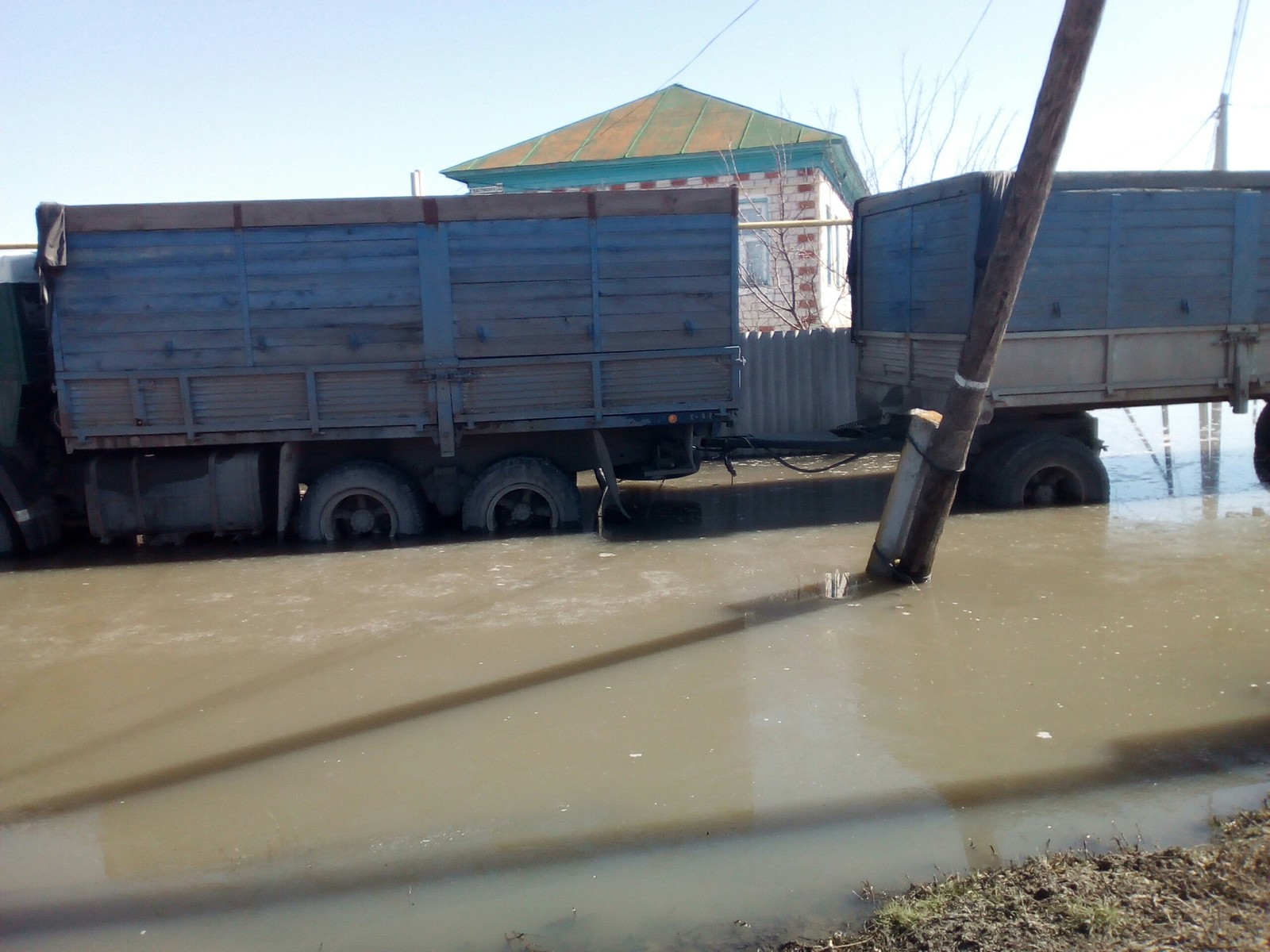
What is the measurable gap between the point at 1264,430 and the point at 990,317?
243 inches

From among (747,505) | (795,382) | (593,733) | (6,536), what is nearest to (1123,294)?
(747,505)

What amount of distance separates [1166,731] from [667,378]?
211 inches

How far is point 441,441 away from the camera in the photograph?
899 centimetres

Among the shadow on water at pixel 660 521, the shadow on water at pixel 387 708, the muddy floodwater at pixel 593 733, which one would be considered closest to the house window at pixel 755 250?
the shadow on water at pixel 660 521

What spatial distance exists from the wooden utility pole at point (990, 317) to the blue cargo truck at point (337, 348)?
96.7 inches

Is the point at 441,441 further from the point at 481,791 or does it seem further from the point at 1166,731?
the point at 1166,731

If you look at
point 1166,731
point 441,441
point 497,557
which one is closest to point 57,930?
point 1166,731

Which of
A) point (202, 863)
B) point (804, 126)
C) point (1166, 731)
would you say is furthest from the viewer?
point (804, 126)

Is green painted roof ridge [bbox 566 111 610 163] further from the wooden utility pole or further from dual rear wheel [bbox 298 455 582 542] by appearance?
the wooden utility pole

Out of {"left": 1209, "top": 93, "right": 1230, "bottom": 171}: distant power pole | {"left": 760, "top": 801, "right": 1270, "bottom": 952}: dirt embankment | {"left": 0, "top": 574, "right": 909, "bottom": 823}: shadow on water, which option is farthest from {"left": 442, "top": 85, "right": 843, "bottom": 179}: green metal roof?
{"left": 760, "top": 801, "right": 1270, "bottom": 952}: dirt embankment

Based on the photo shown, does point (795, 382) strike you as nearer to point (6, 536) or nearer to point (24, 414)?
point (24, 414)

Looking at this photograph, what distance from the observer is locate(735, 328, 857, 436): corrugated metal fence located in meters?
13.5

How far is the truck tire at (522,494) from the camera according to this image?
925 centimetres

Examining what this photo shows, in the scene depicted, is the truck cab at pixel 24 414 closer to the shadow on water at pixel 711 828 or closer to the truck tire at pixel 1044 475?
the shadow on water at pixel 711 828
